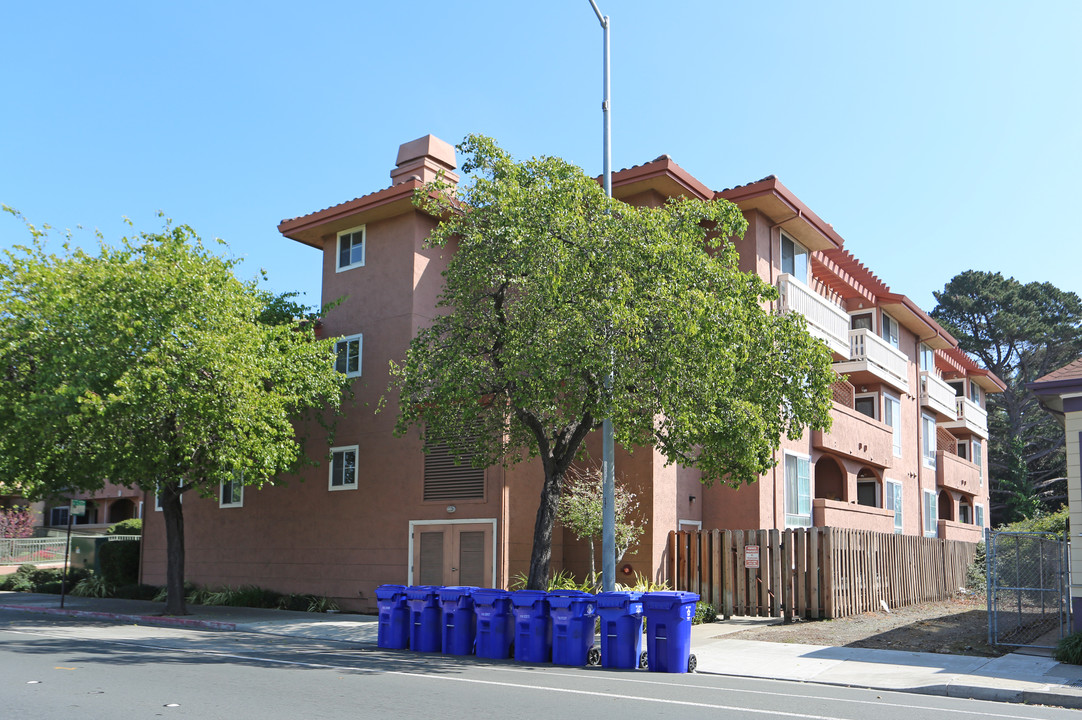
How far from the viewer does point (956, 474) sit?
3588 cm

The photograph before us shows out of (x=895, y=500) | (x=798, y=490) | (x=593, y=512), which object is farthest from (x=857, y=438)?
(x=593, y=512)

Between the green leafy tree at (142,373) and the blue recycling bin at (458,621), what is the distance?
249 inches

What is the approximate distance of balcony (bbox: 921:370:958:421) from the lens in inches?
1303

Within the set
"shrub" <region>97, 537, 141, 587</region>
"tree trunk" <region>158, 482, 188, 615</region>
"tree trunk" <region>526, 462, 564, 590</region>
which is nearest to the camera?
"tree trunk" <region>526, 462, 564, 590</region>

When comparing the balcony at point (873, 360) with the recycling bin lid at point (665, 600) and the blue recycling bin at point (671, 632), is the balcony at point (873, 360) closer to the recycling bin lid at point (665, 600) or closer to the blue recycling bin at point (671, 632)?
the recycling bin lid at point (665, 600)

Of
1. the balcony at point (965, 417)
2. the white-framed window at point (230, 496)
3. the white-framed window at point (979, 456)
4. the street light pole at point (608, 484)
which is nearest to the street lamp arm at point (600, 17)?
the street light pole at point (608, 484)

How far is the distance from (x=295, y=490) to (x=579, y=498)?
809 cm

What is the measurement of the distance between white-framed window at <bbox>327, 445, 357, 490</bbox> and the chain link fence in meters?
13.7

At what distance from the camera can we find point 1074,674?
11.7 m

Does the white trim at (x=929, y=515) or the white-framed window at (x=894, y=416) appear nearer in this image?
the white-framed window at (x=894, y=416)

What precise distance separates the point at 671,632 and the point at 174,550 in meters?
12.8

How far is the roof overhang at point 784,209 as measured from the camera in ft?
71.0

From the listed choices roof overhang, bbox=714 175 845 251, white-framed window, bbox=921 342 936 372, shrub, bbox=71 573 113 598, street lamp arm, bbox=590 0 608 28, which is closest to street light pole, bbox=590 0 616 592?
street lamp arm, bbox=590 0 608 28

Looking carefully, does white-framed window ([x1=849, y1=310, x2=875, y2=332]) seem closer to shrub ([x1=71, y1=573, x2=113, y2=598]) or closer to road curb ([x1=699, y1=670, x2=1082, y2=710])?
road curb ([x1=699, y1=670, x2=1082, y2=710])
